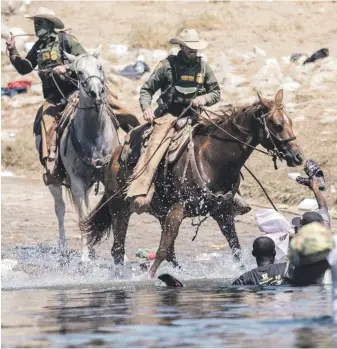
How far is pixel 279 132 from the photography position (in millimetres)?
13398

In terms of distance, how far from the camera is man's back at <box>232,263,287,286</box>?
12000mm

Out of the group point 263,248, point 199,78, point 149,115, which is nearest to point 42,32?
point 149,115

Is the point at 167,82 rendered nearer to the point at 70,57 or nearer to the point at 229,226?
the point at 229,226

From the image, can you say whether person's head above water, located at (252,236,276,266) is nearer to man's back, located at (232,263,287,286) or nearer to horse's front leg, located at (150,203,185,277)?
man's back, located at (232,263,287,286)

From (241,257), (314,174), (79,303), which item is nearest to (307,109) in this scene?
(241,257)

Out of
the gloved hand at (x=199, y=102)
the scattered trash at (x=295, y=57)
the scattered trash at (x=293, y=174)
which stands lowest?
the scattered trash at (x=293, y=174)

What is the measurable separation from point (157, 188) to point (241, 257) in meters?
1.11

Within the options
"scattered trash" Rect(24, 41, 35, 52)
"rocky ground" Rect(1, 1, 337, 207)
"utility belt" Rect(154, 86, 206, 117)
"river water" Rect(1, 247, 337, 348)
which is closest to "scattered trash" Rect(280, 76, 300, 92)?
"rocky ground" Rect(1, 1, 337, 207)

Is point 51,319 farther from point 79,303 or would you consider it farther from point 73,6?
point 73,6

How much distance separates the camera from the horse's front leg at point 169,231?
13789mm

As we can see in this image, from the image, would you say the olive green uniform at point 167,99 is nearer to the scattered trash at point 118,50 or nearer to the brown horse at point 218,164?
the brown horse at point 218,164

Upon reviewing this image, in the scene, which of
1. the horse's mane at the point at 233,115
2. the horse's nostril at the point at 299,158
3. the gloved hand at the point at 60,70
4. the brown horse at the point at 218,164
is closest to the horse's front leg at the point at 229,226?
the brown horse at the point at 218,164

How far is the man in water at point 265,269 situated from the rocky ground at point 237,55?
259 inches

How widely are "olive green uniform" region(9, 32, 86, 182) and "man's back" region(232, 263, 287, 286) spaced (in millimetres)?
4828
